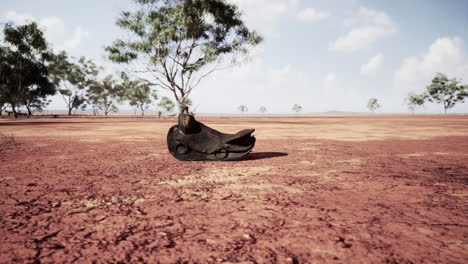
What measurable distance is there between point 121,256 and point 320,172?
3.72 metres

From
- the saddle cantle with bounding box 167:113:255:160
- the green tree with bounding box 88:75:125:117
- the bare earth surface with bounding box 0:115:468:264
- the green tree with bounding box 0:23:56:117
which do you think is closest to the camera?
the bare earth surface with bounding box 0:115:468:264

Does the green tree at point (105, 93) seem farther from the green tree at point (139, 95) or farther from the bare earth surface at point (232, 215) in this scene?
the bare earth surface at point (232, 215)

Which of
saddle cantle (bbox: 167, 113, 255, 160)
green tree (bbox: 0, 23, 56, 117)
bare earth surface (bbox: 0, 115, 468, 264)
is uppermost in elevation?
green tree (bbox: 0, 23, 56, 117)

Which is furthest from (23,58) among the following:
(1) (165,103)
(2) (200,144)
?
(1) (165,103)

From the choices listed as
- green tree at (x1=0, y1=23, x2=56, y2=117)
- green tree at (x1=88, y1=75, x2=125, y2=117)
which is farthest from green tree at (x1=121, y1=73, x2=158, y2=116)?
green tree at (x1=0, y1=23, x2=56, y2=117)

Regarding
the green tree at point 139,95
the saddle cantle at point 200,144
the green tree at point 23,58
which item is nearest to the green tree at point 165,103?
the green tree at point 139,95

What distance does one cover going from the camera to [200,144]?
223 inches

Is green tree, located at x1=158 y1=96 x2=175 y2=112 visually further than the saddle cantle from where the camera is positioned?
Yes

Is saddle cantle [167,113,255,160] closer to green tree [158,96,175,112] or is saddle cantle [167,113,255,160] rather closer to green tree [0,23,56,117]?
green tree [0,23,56,117]

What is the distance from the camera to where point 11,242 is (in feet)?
6.45

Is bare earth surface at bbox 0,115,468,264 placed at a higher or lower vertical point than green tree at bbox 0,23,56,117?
lower

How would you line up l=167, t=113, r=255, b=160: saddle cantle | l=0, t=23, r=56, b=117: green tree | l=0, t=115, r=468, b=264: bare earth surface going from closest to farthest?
l=0, t=115, r=468, b=264: bare earth surface < l=167, t=113, r=255, b=160: saddle cantle < l=0, t=23, r=56, b=117: green tree

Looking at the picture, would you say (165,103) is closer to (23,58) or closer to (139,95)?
(139,95)

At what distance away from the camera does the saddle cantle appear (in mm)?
5598
